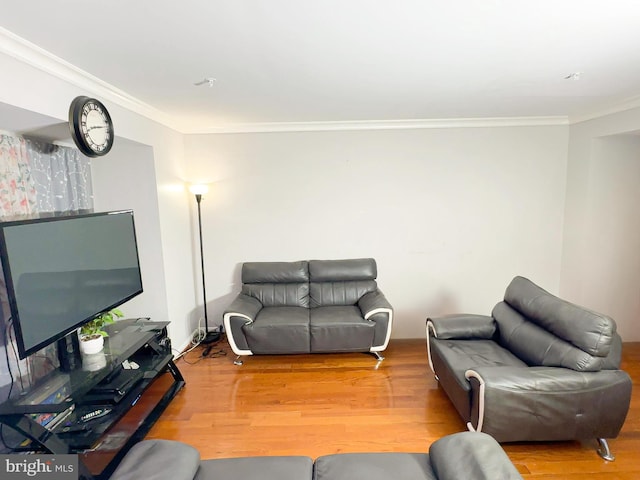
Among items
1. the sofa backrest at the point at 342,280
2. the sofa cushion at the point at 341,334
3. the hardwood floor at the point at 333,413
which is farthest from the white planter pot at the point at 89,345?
the sofa backrest at the point at 342,280

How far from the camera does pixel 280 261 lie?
409 cm

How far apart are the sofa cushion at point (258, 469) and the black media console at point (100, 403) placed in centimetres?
80

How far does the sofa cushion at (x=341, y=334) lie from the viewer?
10.9 ft

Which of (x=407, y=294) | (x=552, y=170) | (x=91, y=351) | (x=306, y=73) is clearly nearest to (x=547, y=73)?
(x=306, y=73)

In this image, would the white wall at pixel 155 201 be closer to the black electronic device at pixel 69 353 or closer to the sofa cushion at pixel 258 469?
the black electronic device at pixel 69 353

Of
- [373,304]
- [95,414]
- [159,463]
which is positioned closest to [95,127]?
[95,414]

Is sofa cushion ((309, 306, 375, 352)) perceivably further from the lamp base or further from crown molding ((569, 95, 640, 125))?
crown molding ((569, 95, 640, 125))

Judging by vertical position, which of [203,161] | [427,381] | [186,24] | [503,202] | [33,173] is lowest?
[427,381]

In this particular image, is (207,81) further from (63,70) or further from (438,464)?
(438,464)

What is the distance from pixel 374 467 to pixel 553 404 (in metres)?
1.27

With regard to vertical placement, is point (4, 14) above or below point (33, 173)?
above

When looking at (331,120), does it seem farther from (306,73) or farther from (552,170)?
(552,170)

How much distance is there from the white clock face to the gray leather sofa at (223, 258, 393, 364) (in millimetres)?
1788

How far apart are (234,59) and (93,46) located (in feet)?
2.35
